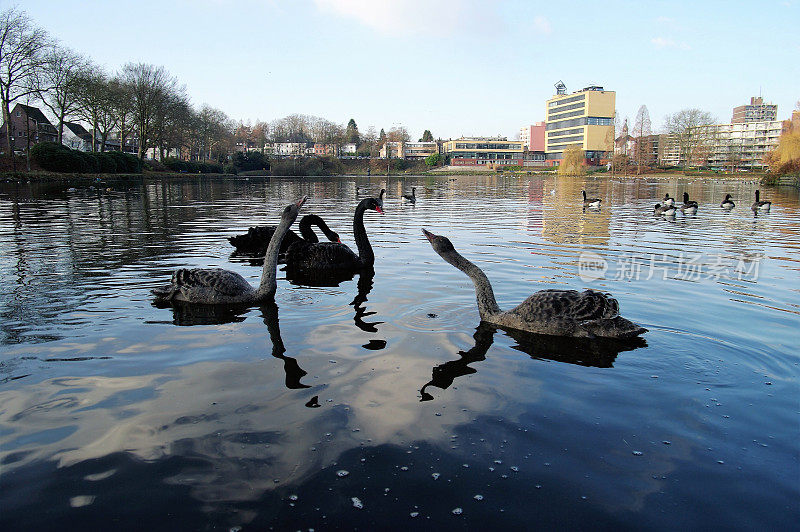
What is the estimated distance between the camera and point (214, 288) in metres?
7.38

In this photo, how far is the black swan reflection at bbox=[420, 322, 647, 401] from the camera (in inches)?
203

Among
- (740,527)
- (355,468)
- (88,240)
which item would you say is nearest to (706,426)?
(740,527)

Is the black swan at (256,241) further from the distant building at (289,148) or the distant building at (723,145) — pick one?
the distant building at (289,148)

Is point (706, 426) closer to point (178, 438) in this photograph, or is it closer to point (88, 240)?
point (178, 438)

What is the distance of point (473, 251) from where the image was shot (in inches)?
497

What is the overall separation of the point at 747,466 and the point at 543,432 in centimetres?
133

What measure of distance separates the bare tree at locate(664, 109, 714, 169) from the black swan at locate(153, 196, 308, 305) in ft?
418

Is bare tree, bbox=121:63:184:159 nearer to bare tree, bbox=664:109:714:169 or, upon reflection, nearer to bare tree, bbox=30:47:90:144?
bare tree, bbox=30:47:90:144

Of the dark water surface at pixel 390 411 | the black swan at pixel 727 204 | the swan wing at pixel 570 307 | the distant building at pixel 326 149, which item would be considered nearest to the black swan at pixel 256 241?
the dark water surface at pixel 390 411

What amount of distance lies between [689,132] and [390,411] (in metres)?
138

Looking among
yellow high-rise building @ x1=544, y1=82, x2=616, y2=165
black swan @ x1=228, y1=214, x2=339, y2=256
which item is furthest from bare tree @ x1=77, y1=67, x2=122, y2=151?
yellow high-rise building @ x1=544, y1=82, x2=616, y2=165

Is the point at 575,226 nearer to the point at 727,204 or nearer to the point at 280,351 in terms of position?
the point at 727,204

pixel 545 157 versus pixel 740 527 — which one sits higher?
pixel 545 157

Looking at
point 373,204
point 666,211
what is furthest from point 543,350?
point 666,211
